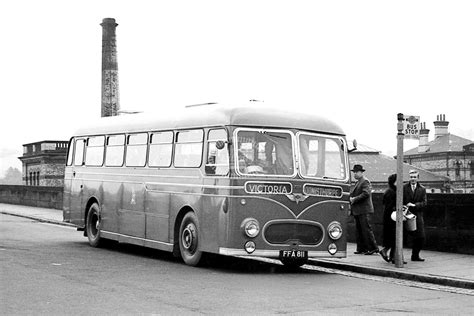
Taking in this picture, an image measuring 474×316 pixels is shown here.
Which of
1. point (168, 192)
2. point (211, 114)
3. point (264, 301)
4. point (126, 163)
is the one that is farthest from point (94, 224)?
point (264, 301)

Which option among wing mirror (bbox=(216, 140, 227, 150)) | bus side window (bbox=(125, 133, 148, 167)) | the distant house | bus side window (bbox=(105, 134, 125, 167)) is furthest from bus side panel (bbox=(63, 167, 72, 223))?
the distant house

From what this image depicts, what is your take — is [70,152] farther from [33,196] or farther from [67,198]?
[33,196]

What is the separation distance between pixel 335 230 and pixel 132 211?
5012mm

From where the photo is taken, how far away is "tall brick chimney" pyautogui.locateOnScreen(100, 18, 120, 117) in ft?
162

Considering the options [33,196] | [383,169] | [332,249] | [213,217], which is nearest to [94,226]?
[213,217]

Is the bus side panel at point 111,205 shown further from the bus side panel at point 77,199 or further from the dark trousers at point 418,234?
the dark trousers at point 418,234

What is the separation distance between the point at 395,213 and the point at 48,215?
66.3 feet

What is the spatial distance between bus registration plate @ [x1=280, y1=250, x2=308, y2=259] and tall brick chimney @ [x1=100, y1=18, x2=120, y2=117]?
118 feet

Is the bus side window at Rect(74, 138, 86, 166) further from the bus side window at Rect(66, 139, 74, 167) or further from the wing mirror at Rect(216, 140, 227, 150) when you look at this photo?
the wing mirror at Rect(216, 140, 227, 150)

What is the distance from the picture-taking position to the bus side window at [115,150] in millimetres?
18453

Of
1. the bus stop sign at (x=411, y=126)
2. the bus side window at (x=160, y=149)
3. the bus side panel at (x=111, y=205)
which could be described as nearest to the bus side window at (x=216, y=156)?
the bus side window at (x=160, y=149)

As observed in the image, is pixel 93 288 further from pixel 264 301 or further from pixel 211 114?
pixel 211 114

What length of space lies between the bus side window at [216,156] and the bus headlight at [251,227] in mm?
945

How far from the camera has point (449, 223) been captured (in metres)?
17.8
